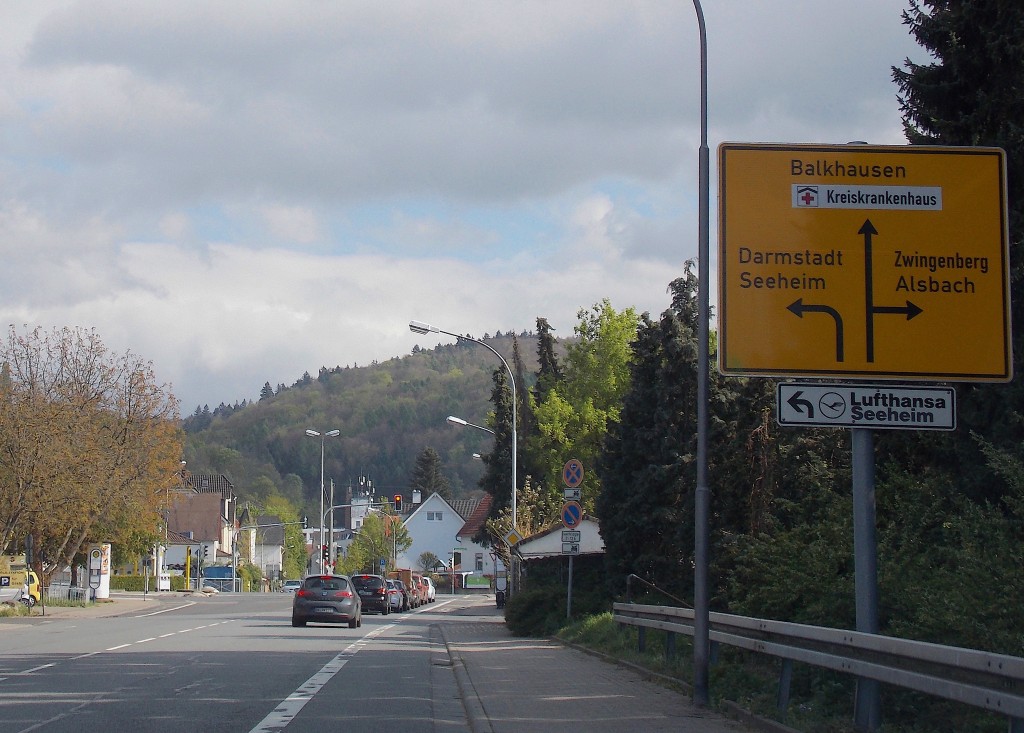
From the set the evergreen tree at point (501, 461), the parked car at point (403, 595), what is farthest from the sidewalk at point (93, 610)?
the evergreen tree at point (501, 461)

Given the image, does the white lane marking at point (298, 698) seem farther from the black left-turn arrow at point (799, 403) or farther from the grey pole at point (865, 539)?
the black left-turn arrow at point (799, 403)

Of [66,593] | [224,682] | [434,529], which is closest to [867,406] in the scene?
[224,682]

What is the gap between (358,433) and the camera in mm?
172875

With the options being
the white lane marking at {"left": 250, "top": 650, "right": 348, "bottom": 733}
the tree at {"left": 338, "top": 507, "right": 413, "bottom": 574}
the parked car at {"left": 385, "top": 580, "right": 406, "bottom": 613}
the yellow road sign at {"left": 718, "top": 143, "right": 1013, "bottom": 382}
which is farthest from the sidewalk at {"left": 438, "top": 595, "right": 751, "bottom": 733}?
the tree at {"left": 338, "top": 507, "right": 413, "bottom": 574}

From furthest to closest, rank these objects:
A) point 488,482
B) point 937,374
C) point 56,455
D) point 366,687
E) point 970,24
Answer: point 488,482 → point 56,455 → point 366,687 → point 970,24 → point 937,374

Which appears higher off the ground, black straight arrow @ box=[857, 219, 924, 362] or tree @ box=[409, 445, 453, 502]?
tree @ box=[409, 445, 453, 502]

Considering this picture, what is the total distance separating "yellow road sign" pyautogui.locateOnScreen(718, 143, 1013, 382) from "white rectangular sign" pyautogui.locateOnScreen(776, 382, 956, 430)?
22cm

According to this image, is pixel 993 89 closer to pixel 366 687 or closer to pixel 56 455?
pixel 366 687

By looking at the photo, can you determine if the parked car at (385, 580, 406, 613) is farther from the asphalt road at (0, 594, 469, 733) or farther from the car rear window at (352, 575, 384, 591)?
the asphalt road at (0, 594, 469, 733)

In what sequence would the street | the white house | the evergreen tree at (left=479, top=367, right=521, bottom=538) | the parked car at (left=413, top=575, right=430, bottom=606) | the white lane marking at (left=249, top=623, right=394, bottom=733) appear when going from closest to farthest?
the white lane marking at (left=249, top=623, right=394, bottom=733) < the street < the evergreen tree at (left=479, top=367, right=521, bottom=538) < the parked car at (left=413, top=575, right=430, bottom=606) < the white house

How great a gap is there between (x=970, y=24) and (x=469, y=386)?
154m

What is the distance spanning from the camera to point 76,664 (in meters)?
17.5

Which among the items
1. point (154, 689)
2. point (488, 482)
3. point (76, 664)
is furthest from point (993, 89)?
point (488, 482)

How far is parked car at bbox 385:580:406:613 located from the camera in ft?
159
